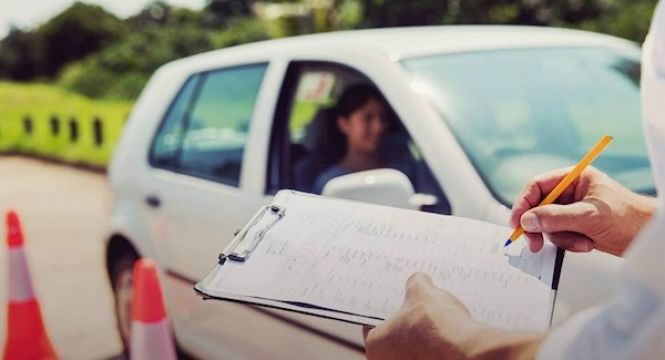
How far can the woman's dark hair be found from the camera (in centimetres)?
325

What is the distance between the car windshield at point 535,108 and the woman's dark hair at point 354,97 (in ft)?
1.27

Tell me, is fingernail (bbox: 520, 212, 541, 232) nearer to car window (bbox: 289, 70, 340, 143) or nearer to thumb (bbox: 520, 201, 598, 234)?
thumb (bbox: 520, 201, 598, 234)

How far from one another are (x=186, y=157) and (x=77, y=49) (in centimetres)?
3512

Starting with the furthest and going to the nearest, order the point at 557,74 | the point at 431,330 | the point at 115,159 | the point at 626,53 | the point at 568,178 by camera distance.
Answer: the point at 115,159
the point at 626,53
the point at 557,74
the point at 568,178
the point at 431,330

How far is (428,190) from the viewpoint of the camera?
263cm

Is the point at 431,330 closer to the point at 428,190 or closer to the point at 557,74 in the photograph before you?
the point at 428,190

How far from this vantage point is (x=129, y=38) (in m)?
31.4

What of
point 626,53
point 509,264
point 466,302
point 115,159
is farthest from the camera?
point 115,159

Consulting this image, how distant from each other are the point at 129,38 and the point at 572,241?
31.3 meters

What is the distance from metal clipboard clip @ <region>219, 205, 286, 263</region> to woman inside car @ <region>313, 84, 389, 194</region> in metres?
1.75

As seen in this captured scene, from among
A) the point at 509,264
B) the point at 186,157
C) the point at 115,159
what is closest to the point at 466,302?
the point at 509,264

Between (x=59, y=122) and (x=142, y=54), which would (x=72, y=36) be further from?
(x=59, y=122)

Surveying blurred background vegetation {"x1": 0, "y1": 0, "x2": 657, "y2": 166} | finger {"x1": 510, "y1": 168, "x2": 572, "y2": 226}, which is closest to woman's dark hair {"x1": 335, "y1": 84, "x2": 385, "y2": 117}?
finger {"x1": 510, "y1": 168, "x2": 572, "y2": 226}

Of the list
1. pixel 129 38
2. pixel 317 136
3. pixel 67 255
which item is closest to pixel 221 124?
pixel 317 136
